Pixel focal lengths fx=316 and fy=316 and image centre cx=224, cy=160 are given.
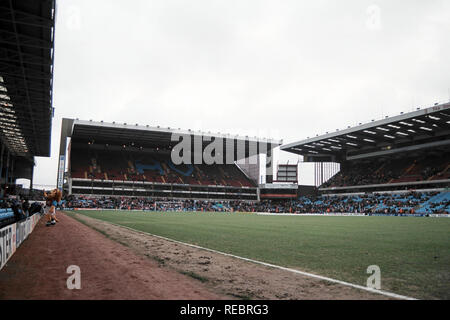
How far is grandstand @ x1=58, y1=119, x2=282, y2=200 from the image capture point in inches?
2566

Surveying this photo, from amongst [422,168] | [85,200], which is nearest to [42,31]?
[85,200]

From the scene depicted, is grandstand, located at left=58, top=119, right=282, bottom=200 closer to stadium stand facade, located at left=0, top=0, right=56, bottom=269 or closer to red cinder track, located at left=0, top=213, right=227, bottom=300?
stadium stand facade, located at left=0, top=0, right=56, bottom=269

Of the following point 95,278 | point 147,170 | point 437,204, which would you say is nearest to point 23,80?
point 95,278

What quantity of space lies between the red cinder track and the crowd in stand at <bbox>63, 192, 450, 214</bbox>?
4361 cm

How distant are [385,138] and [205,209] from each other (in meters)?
37.7

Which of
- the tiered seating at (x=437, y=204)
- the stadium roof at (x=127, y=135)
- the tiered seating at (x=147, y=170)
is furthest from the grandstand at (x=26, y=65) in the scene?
the tiered seating at (x=437, y=204)

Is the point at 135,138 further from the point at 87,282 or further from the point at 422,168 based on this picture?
the point at 87,282

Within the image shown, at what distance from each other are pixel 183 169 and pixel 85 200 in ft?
91.8

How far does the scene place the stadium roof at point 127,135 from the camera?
61.0m

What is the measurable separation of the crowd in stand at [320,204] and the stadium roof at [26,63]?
78.2 ft

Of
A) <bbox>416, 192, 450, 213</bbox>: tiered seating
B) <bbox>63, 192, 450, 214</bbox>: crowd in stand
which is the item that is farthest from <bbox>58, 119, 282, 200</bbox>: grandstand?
<bbox>416, 192, 450, 213</bbox>: tiered seating

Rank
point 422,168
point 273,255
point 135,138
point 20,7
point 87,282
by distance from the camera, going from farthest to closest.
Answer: point 135,138
point 422,168
point 20,7
point 273,255
point 87,282

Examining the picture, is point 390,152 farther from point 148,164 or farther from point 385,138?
point 148,164
